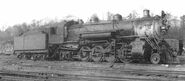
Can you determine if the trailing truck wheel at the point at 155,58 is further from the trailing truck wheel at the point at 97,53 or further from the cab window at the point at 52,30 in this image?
the cab window at the point at 52,30

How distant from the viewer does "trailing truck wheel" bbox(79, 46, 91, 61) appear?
56.0ft

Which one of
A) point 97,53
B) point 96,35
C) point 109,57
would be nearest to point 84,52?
point 97,53

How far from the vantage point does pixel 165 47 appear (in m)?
14.7

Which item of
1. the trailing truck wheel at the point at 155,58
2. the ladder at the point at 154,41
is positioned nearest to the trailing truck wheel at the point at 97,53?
the ladder at the point at 154,41

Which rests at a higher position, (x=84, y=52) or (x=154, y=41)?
(x=154, y=41)

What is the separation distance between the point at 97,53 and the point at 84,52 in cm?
134

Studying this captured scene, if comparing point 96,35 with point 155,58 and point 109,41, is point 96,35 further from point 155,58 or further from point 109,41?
point 155,58

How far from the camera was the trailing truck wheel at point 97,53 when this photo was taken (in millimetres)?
16197

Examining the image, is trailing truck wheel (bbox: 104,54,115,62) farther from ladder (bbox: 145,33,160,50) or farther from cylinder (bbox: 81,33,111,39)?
ladder (bbox: 145,33,160,50)

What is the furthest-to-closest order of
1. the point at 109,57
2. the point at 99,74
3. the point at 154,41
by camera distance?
the point at 109,57, the point at 154,41, the point at 99,74

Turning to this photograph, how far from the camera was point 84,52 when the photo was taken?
56.9 ft

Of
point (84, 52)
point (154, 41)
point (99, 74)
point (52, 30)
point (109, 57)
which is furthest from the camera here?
point (52, 30)

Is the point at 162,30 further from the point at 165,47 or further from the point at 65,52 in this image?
the point at 65,52

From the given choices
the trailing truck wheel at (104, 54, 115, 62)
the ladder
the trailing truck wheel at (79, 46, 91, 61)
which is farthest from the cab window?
the ladder
